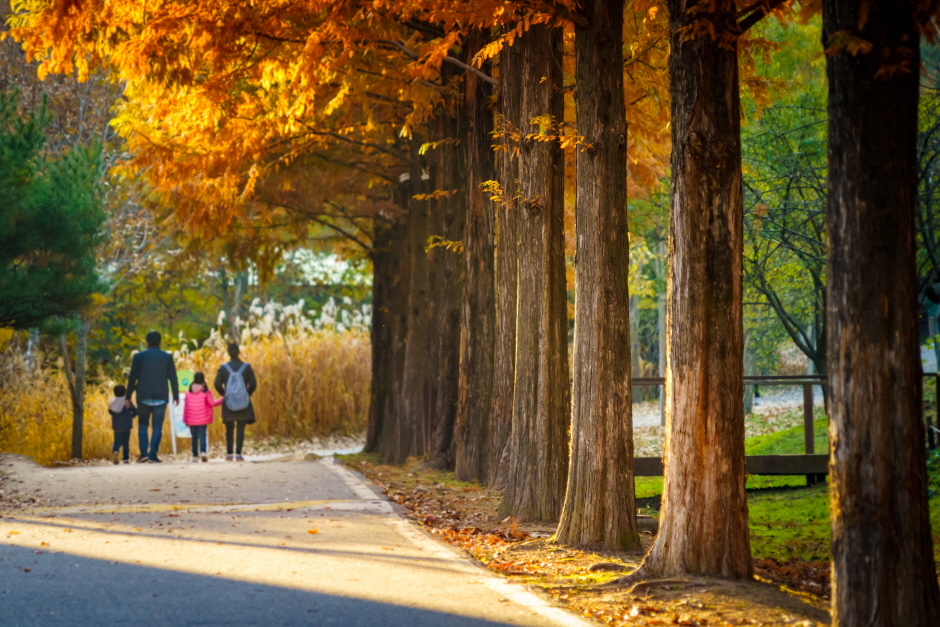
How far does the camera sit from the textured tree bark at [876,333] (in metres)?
4.63

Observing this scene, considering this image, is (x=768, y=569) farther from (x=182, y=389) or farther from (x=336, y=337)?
(x=336, y=337)

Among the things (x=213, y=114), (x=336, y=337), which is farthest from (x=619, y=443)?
(x=336, y=337)

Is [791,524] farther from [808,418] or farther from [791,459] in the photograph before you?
[808,418]

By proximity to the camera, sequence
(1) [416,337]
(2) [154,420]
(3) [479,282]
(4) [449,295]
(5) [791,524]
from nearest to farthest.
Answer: (5) [791,524] → (3) [479,282] → (4) [449,295] → (1) [416,337] → (2) [154,420]

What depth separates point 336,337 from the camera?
24.6 metres

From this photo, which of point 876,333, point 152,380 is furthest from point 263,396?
point 876,333

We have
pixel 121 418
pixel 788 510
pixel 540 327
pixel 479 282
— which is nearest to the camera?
pixel 540 327

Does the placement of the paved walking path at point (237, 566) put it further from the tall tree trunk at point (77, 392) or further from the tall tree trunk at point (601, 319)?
the tall tree trunk at point (77, 392)

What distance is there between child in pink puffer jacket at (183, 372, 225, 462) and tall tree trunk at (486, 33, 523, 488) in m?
7.61

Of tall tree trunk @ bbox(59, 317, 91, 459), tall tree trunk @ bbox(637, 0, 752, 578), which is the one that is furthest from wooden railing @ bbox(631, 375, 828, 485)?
tall tree trunk @ bbox(59, 317, 91, 459)

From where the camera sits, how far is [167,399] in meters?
17.8

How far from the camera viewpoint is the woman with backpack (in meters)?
17.7

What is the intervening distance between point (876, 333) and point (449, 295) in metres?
10.2

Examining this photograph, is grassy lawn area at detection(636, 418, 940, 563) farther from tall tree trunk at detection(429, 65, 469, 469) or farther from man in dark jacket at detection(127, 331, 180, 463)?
man in dark jacket at detection(127, 331, 180, 463)
